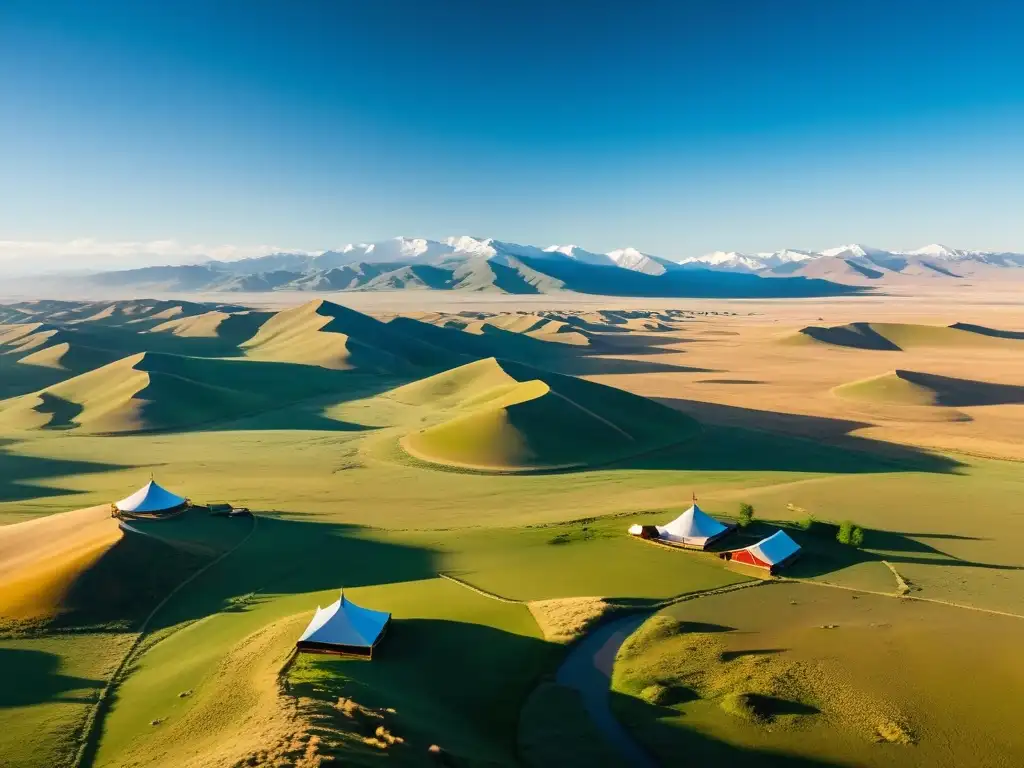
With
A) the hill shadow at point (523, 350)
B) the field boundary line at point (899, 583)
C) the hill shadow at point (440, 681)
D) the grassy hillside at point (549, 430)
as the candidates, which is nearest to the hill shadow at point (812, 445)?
the grassy hillside at point (549, 430)

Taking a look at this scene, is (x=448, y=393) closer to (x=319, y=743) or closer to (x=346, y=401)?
(x=346, y=401)

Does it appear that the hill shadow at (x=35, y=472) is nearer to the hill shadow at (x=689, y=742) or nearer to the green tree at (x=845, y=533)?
the hill shadow at (x=689, y=742)

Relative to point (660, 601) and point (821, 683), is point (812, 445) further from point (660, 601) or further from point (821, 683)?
point (821, 683)

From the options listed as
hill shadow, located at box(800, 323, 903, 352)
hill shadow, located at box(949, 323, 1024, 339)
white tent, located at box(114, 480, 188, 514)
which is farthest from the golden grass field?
hill shadow, located at box(949, 323, 1024, 339)

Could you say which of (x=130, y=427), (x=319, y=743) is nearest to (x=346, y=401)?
(x=130, y=427)

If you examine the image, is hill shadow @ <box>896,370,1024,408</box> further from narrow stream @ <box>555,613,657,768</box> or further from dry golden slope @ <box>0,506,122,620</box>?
dry golden slope @ <box>0,506,122,620</box>

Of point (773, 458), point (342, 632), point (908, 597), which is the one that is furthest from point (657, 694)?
point (773, 458)
